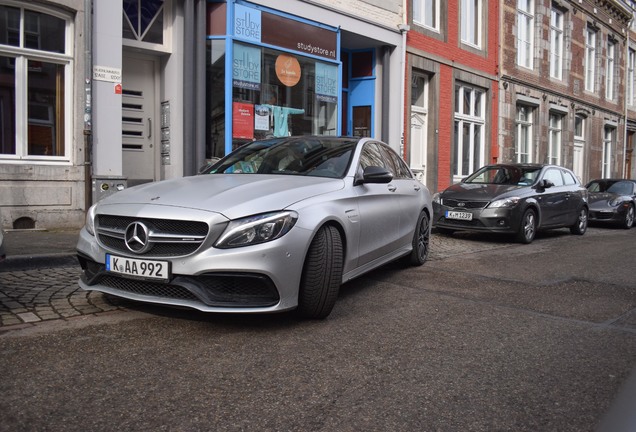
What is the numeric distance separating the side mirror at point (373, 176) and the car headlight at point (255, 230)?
1265 mm

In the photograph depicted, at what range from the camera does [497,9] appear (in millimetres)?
19062

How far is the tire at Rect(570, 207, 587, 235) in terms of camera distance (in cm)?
1227

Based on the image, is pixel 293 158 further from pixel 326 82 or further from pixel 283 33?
pixel 326 82

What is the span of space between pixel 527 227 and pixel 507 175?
4.26 ft

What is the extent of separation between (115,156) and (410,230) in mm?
5318

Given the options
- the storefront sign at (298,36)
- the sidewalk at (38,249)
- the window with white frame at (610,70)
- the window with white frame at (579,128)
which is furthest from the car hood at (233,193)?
the window with white frame at (610,70)

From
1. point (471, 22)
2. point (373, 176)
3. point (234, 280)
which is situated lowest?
point (234, 280)

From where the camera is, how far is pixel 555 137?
952 inches

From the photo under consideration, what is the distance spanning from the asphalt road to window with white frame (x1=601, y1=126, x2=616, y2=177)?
2675 cm

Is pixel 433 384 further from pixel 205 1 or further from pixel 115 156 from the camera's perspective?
pixel 205 1

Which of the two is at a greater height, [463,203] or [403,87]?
[403,87]

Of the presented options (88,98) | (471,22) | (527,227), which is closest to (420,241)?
(527,227)

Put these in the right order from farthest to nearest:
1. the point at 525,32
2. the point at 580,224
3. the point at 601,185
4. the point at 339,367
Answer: the point at 525,32 → the point at 601,185 → the point at 580,224 → the point at 339,367

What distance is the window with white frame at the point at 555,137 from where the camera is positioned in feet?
78.4
